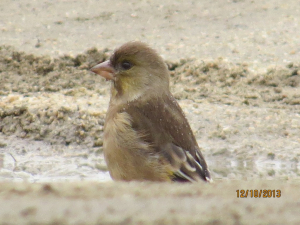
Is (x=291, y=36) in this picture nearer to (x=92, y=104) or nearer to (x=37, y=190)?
(x=92, y=104)

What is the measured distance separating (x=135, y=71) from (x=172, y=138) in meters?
0.79

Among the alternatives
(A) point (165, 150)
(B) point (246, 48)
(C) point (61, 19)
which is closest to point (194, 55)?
(B) point (246, 48)

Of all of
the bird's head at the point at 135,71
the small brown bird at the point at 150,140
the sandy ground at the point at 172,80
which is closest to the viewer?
the small brown bird at the point at 150,140

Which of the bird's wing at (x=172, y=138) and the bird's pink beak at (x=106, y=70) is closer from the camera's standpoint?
the bird's wing at (x=172, y=138)

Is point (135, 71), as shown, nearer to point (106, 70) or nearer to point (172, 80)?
point (106, 70)

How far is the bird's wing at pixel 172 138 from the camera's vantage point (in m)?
4.41

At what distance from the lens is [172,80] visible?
21.8 feet

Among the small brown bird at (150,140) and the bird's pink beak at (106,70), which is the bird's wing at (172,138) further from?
the bird's pink beak at (106,70)

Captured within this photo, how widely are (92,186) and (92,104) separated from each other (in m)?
4.10

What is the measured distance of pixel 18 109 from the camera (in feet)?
19.0
